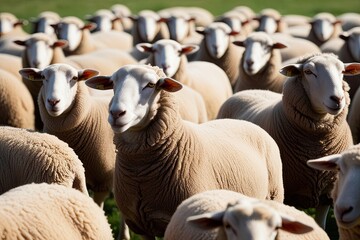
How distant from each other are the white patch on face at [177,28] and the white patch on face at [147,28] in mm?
422

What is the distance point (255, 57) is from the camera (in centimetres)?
921

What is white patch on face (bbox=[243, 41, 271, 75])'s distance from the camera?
9156 mm

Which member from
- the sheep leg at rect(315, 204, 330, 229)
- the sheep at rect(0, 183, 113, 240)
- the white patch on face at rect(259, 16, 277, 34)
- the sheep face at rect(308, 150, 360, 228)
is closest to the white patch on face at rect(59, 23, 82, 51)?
the white patch on face at rect(259, 16, 277, 34)

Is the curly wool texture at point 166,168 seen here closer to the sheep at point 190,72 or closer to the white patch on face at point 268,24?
the sheep at point 190,72

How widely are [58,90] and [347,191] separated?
3.04m

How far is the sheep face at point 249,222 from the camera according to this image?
11.8ft

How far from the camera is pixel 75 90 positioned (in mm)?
6742

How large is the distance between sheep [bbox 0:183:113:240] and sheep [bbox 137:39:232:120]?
4.48 m

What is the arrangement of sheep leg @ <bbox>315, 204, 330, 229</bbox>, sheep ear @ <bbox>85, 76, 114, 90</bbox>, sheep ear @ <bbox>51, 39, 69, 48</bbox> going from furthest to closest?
sheep ear @ <bbox>51, 39, 69, 48</bbox>, sheep leg @ <bbox>315, 204, 330, 229</bbox>, sheep ear @ <bbox>85, 76, 114, 90</bbox>

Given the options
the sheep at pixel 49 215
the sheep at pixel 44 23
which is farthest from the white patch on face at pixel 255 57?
the sheep at pixel 44 23

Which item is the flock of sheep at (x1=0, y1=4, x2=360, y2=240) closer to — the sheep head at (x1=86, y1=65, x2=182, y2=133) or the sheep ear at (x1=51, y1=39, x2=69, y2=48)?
the sheep head at (x1=86, y1=65, x2=182, y2=133)

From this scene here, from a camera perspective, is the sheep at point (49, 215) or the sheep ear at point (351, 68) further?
the sheep ear at point (351, 68)

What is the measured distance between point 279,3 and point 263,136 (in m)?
23.2

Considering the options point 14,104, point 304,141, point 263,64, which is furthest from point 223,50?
point 304,141
